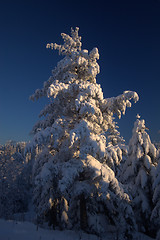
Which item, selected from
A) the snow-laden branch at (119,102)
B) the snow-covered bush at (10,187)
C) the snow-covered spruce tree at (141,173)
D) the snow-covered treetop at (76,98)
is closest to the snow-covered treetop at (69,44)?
the snow-covered treetop at (76,98)

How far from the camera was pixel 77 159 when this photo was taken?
9469mm

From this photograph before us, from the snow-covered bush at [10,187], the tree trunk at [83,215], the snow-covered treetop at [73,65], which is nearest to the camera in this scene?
the tree trunk at [83,215]

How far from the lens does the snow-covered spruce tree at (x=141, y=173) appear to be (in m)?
14.1

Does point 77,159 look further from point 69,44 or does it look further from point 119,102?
point 69,44

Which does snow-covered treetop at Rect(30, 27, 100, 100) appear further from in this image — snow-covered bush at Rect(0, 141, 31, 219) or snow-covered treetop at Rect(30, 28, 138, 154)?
snow-covered bush at Rect(0, 141, 31, 219)

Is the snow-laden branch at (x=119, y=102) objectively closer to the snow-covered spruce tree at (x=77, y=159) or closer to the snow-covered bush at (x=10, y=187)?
the snow-covered spruce tree at (x=77, y=159)

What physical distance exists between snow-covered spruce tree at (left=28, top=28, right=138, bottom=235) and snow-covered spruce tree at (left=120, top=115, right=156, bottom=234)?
4.52 meters

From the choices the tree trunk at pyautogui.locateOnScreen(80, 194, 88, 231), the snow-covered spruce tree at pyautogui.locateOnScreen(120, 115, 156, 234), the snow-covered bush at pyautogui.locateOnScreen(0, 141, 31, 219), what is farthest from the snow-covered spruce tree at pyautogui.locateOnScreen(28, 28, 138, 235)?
the snow-covered bush at pyautogui.locateOnScreen(0, 141, 31, 219)

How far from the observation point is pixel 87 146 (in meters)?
8.71

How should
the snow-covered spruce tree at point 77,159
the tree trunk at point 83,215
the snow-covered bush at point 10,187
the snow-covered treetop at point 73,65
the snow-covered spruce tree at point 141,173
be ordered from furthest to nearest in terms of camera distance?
1. the snow-covered bush at point 10,187
2. the snow-covered spruce tree at point 141,173
3. the snow-covered treetop at point 73,65
4. the tree trunk at point 83,215
5. the snow-covered spruce tree at point 77,159

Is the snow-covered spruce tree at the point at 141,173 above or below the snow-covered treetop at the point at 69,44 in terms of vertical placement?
below

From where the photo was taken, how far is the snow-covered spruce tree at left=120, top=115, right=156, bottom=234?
14141 mm

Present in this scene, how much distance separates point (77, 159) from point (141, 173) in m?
7.75

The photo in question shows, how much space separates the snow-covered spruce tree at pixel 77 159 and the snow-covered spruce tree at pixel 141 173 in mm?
4525
